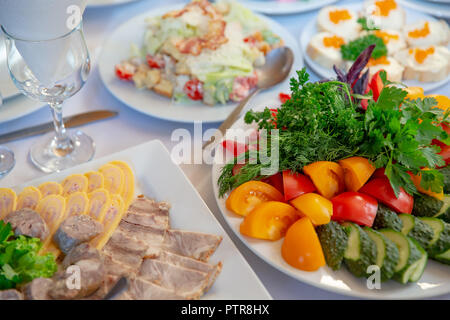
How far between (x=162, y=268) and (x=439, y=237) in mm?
952

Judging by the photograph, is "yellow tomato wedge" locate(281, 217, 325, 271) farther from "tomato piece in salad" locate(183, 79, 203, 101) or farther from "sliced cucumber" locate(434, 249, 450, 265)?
"tomato piece in salad" locate(183, 79, 203, 101)

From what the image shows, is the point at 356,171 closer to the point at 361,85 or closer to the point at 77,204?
the point at 361,85

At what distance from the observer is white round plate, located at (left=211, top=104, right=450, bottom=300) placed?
1429 mm

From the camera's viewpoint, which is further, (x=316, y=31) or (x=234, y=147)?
(x=316, y=31)

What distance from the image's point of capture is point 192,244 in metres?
1.59

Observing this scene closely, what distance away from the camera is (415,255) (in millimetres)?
1420

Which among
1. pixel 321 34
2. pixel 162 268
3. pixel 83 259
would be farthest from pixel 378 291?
pixel 321 34

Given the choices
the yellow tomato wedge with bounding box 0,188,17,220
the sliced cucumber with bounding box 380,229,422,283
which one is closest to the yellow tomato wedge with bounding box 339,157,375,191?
the sliced cucumber with bounding box 380,229,422,283

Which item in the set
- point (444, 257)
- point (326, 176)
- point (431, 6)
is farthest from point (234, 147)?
point (431, 6)

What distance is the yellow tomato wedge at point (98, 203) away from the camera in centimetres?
166

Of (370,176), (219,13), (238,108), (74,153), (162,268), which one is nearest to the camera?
(162,268)

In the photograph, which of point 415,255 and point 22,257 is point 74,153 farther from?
point 415,255

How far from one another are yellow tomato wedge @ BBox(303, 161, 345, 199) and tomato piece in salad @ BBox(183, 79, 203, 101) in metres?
0.88

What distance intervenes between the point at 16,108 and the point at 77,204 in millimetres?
840
